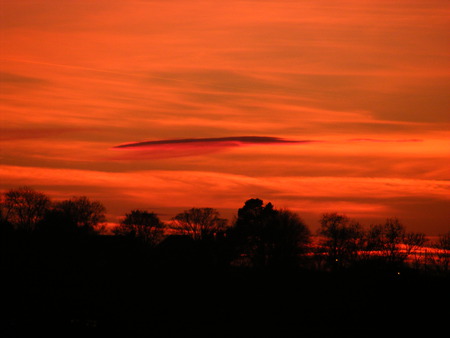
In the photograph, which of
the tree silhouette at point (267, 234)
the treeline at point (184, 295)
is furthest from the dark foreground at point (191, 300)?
the tree silhouette at point (267, 234)

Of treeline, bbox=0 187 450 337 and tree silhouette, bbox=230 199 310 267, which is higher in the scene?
tree silhouette, bbox=230 199 310 267

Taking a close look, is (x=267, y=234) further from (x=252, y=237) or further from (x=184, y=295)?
(x=184, y=295)

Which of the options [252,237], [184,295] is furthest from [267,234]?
[184,295]

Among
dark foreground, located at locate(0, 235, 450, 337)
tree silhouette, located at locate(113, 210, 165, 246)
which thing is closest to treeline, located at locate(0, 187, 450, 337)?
dark foreground, located at locate(0, 235, 450, 337)

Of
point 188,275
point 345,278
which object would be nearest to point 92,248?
point 188,275

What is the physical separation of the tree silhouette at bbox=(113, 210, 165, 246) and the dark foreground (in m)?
53.0

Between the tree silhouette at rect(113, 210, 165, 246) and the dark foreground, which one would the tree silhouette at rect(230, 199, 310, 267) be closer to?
the tree silhouette at rect(113, 210, 165, 246)

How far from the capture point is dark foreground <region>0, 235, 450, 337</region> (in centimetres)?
6234

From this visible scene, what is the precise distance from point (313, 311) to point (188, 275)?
17.8 meters

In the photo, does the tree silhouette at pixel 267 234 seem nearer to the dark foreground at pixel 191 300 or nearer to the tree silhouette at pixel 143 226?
the tree silhouette at pixel 143 226

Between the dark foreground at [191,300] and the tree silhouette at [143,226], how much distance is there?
53019 millimetres

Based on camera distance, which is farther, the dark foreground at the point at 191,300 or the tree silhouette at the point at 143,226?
the tree silhouette at the point at 143,226

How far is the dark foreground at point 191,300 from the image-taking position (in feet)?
205

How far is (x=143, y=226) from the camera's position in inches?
5950
